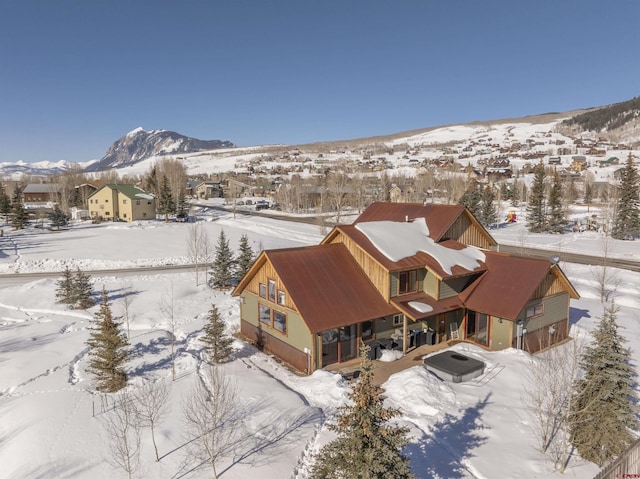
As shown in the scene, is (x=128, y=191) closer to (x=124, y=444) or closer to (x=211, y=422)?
(x=211, y=422)

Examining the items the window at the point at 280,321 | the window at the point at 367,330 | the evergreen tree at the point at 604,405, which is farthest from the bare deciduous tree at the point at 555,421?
the window at the point at 280,321

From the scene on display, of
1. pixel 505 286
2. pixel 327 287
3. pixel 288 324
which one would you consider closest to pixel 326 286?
pixel 327 287

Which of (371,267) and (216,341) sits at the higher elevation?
(371,267)

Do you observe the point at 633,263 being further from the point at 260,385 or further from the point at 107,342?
the point at 107,342

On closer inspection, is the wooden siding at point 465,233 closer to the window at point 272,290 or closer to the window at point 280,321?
the window at point 272,290

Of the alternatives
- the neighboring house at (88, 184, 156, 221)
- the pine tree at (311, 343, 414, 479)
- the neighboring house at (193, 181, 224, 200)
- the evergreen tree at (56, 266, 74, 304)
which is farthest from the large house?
the neighboring house at (193, 181, 224, 200)

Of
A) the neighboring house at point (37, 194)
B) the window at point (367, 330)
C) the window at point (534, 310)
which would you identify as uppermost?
the neighboring house at point (37, 194)

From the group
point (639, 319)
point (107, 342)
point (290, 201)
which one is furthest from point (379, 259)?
point (290, 201)
